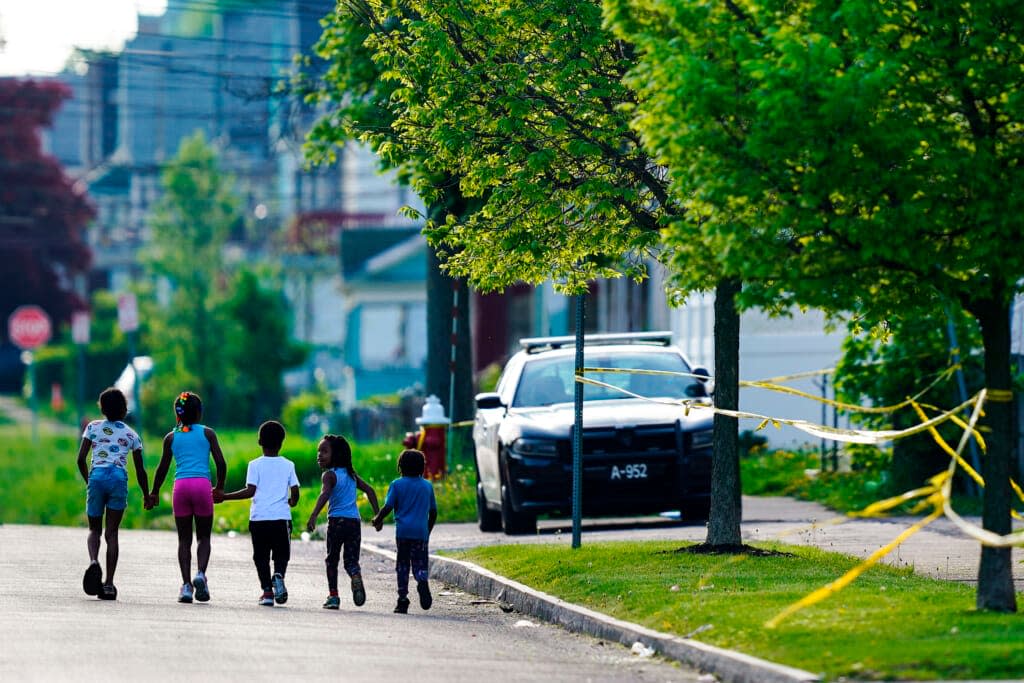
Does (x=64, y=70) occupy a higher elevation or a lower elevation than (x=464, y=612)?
higher

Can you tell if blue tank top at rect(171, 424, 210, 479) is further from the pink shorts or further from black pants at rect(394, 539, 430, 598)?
black pants at rect(394, 539, 430, 598)

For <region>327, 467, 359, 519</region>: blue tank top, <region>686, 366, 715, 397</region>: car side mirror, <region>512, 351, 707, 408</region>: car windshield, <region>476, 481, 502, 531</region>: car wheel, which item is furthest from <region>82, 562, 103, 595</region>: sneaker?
<region>686, 366, 715, 397</region>: car side mirror

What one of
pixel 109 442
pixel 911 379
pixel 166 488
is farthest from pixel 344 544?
pixel 166 488

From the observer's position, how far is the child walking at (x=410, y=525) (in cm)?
1355

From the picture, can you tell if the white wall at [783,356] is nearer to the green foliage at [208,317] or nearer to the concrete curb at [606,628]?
the concrete curb at [606,628]

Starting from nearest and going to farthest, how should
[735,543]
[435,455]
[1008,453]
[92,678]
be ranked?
[92,678] < [1008,453] < [735,543] < [435,455]

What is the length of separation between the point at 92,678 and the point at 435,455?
1393 cm

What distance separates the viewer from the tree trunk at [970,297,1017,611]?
1109 centimetres

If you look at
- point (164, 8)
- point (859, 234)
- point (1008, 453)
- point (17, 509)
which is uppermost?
point (164, 8)

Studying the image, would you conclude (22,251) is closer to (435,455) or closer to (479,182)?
(435,455)

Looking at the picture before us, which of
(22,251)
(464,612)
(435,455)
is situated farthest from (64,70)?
(464,612)

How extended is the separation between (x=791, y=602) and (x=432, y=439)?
39.5 feet

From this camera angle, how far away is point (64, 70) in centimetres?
4366

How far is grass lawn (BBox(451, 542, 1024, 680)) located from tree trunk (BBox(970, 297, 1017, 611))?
→ 186 mm
